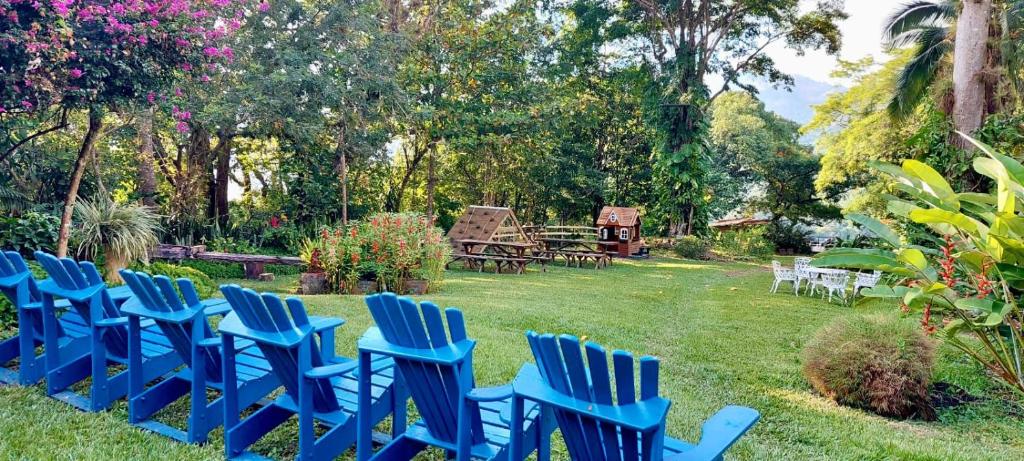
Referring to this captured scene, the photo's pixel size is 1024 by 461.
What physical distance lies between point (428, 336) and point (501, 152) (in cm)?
2086

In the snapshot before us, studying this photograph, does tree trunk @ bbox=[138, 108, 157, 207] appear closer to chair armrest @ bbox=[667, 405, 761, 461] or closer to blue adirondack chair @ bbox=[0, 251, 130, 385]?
blue adirondack chair @ bbox=[0, 251, 130, 385]

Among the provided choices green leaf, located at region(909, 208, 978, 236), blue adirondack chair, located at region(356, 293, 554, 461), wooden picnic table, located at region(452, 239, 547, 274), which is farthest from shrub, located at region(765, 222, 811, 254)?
blue adirondack chair, located at region(356, 293, 554, 461)

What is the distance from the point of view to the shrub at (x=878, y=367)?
4.52 meters

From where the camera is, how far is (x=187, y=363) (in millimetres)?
3174

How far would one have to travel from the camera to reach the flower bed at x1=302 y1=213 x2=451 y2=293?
9.29m

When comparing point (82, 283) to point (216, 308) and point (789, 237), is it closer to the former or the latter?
point (216, 308)

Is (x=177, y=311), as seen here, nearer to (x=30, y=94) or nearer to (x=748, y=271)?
(x=30, y=94)

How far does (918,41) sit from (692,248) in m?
9.32

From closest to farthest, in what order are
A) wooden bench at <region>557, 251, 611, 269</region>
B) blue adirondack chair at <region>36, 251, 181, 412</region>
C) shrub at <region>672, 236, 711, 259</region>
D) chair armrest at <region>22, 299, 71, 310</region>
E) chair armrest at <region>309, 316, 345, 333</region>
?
1. chair armrest at <region>309, 316, 345, 333</region>
2. blue adirondack chair at <region>36, 251, 181, 412</region>
3. chair armrest at <region>22, 299, 71, 310</region>
4. wooden bench at <region>557, 251, 611, 269</region>
5. shrub at <region>672, 236, 711, 259</region>

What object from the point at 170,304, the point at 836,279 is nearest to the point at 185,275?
the point at 170,304

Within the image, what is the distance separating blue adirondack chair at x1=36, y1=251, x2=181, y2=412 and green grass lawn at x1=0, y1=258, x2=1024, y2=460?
124 millimetres

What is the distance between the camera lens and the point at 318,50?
1269 cm

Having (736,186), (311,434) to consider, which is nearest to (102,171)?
(311,434)

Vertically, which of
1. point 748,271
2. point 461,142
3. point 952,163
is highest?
point 461,142
